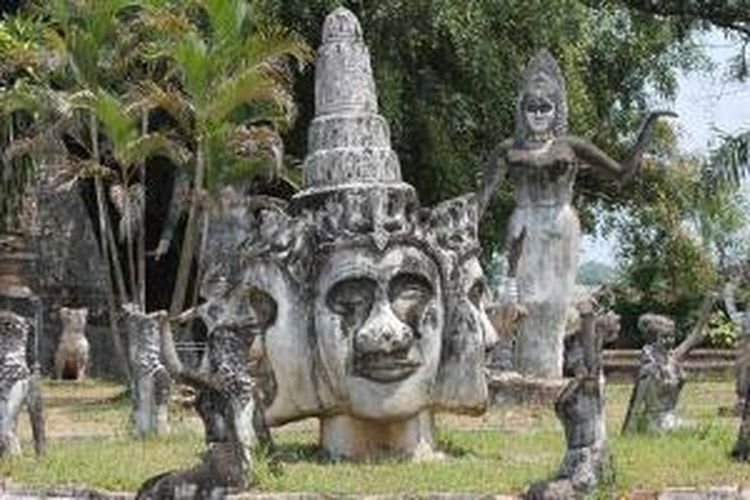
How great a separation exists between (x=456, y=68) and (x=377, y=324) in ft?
49.0

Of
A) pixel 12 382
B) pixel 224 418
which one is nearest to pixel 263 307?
pixel 224 418

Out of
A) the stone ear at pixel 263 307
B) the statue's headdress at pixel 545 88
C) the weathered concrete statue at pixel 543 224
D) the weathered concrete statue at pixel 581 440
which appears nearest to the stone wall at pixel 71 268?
the weathered concrete statue at pixel 543 224

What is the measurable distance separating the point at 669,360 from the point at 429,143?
12.3m

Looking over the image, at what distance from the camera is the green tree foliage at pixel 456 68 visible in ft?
76.9

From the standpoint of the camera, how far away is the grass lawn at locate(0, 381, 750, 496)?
9.48m

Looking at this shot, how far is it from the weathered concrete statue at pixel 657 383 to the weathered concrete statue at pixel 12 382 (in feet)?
14.9

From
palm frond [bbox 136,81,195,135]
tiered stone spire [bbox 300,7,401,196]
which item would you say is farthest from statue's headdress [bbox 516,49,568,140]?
tiered stone spire [bbox 300,7,401,196]

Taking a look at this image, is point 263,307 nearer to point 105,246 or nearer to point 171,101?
point 171,101

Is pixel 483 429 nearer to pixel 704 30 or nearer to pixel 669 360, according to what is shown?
pixel 669 360

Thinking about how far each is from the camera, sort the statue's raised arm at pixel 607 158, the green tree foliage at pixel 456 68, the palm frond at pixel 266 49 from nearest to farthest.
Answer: the statue's raised arm at pixel 607 158
the palm frond at pixel 266 49
the green tree foliage at pixel 456 68

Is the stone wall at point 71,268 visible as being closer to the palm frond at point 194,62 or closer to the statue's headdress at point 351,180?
the palm frond at point 194,62

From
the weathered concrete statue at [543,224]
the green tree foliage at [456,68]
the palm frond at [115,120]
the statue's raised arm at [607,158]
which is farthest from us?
the green tree foliage at [456,68]

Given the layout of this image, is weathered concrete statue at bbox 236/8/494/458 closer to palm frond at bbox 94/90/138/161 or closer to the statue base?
the statue base

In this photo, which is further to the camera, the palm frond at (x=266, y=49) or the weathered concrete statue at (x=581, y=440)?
the palm frond at (x=266, y=49)
